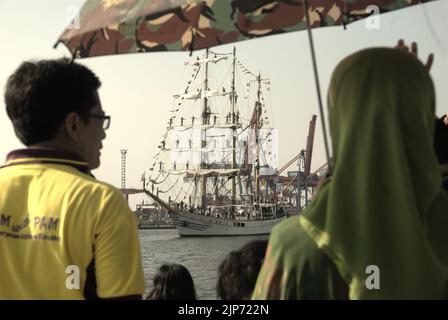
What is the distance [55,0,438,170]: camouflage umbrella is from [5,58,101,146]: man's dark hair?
949 millimetres

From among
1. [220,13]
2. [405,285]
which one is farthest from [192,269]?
[405,285]

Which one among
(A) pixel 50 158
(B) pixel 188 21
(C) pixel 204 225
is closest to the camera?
(A) pixel 50 158

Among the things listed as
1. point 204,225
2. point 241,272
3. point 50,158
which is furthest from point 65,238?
point 204,225

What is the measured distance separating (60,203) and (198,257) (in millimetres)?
43842

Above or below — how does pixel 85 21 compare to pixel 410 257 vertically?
above

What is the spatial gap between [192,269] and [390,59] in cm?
3386

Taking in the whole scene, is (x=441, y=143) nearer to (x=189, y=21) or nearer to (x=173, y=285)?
(x=189, y=21)

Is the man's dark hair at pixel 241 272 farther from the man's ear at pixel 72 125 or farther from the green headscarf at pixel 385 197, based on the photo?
the green headscarf at pixel 385 197

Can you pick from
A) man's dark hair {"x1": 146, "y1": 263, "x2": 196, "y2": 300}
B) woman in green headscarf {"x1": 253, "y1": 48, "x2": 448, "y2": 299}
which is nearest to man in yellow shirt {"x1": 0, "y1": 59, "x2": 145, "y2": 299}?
woman in green headscarf {"x1": 253, "y1": 48, "x2": 448, "y2": 299}

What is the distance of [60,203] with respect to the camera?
1.92 metres

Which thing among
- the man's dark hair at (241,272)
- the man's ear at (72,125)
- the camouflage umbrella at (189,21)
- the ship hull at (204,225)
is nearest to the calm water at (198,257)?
the ship hull at (204,225)

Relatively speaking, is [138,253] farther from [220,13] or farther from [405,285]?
[220,13]

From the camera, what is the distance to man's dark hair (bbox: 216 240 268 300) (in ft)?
10.2

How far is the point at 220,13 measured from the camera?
12.6 ft
